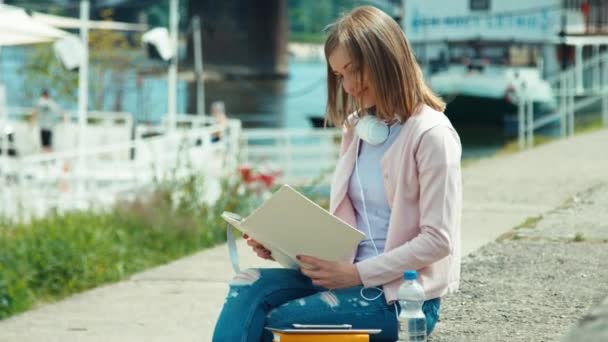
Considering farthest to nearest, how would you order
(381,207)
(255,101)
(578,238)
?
(255,101) < (578,238) < (381,207)

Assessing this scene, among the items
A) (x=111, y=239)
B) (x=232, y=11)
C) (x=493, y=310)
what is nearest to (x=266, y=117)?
(x=232, y=11)

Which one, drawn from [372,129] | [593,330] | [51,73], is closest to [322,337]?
[372,129]

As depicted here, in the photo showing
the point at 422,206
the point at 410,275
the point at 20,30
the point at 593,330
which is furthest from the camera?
the point at 20,30

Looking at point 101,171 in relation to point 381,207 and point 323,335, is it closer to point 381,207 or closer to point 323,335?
point 381,207

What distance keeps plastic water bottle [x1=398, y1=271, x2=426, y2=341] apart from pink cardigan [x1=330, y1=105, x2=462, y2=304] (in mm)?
82

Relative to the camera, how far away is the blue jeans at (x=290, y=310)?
3.17m

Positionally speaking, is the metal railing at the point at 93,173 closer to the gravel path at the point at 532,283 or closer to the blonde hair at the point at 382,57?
the gravel path at the point at 532,283

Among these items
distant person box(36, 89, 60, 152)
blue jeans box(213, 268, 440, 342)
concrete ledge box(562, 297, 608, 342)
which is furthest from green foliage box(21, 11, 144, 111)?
concrete ledge box(562, 297, 608, 342)

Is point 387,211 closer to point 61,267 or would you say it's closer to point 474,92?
point 61,267

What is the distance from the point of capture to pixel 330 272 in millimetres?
3164

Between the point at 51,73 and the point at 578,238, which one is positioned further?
the point at 51,73

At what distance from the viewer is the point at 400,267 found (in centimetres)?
314

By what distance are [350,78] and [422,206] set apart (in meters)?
0.36

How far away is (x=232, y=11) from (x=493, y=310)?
53.6 metres
